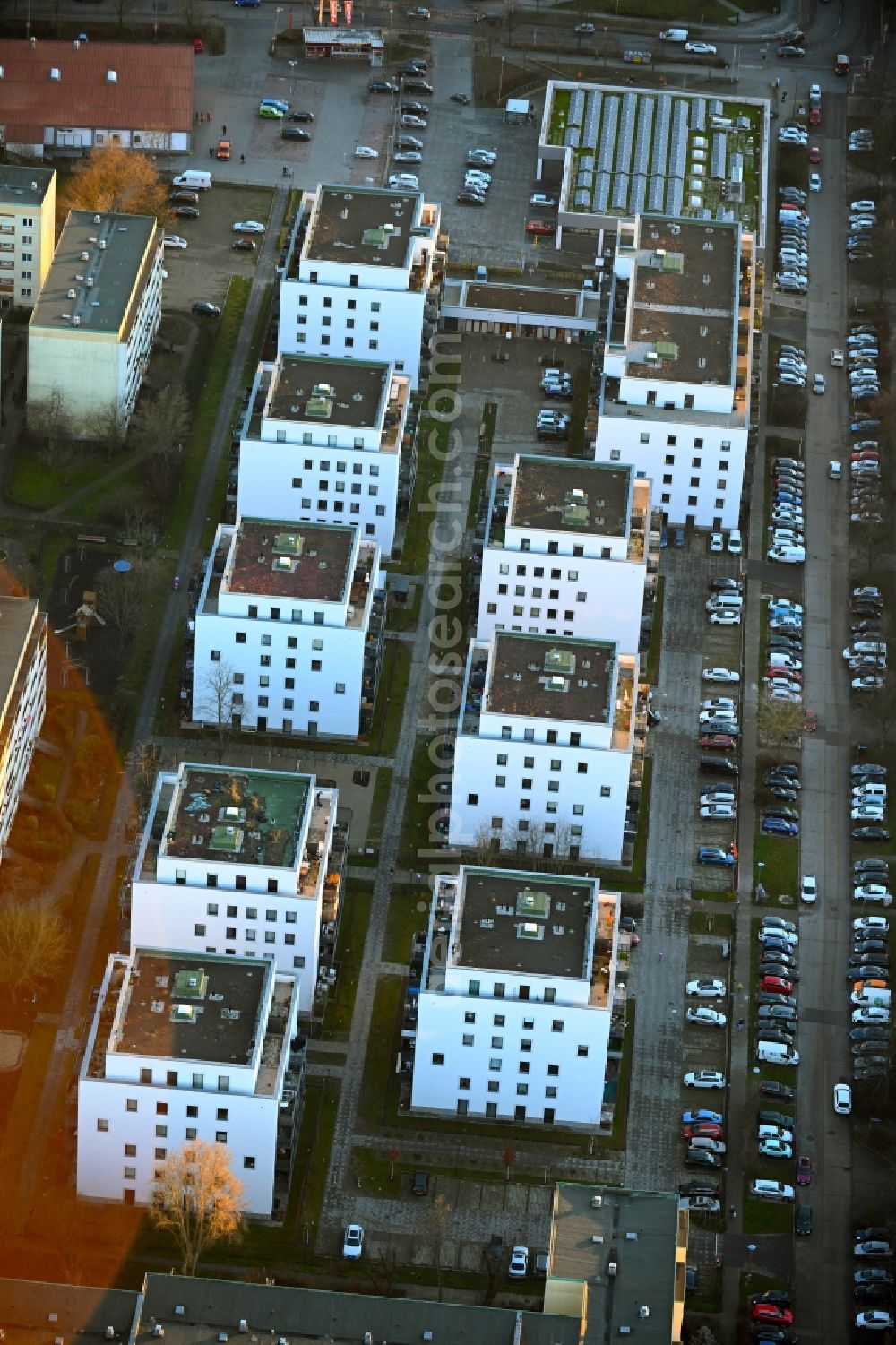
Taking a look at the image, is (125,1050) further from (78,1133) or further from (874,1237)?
(874,1237)

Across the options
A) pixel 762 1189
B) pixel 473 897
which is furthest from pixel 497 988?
pixel 762 1189

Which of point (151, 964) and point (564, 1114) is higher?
point (151, 964)

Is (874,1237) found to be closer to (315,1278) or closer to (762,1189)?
(762,1189)

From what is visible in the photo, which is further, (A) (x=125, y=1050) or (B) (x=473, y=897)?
(B) (x=473, y=897)

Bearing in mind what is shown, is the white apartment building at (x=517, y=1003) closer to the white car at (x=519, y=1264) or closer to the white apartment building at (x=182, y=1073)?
the white apartment building at (x=182, y=1073)

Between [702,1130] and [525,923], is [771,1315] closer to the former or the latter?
[702,1130]

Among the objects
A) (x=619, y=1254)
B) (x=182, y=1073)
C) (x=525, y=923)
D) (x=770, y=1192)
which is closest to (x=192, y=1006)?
(x=182, y=1073)
